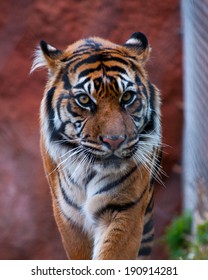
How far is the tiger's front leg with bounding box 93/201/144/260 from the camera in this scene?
2867 mm

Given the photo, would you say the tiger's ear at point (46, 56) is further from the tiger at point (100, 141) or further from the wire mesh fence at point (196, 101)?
the wire mesh fence at point (196, 101)

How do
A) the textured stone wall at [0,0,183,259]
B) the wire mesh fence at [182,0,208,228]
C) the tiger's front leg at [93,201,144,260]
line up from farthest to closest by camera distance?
the wire mesh fence at [182,0,208,228] → the textured stone wall at [0,0,183,259] → the tiger's front leg at [93,201,144,260]

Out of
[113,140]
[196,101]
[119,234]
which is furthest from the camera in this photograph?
[196,101]

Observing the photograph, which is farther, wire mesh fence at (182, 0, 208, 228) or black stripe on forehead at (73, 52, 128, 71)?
wire mesh fence at (182, 0, 208, 228)

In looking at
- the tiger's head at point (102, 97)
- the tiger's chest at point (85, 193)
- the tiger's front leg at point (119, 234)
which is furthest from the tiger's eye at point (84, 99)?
the tiger's front leg at point (119, 234)

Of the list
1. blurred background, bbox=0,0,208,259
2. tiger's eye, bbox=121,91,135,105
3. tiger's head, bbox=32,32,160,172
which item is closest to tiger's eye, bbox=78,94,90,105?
tiger's head, bbox=32,32,160,172

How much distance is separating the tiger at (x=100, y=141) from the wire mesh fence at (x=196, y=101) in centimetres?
113

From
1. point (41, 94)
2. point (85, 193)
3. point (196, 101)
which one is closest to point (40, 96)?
point (41, 94)

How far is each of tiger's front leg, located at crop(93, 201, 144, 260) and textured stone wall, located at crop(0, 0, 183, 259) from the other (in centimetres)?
70

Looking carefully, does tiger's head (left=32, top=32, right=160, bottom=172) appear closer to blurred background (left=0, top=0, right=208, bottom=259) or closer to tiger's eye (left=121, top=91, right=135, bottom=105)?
tiger's eye (left=121, top=91, right=135, bottom=105)

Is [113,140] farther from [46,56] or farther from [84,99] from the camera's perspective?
[46,56]

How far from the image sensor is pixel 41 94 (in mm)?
4316

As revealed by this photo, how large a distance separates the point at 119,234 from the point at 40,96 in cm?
162

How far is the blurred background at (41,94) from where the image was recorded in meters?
3.84
